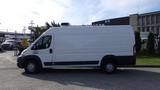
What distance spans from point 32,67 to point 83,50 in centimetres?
275

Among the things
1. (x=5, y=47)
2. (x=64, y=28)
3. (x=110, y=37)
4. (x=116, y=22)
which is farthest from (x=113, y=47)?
(x=116, y=22)

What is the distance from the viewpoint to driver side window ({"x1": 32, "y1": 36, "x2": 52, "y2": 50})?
17641 millimetres

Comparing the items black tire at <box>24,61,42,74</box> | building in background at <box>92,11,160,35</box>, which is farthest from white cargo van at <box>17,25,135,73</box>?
building in background at <box>92,11,160,35</box>

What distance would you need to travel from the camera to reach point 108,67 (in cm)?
1744

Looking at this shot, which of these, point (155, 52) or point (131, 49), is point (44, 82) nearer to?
point (131, 49)

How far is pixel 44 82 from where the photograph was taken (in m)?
13.9

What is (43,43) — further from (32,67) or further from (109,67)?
(109,67)

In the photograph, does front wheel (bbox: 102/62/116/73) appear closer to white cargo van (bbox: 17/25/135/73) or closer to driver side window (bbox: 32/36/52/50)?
white cargo van (bbox: 17/25/135/73)

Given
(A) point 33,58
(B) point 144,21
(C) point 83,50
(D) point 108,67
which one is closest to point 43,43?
(A) point 33,58

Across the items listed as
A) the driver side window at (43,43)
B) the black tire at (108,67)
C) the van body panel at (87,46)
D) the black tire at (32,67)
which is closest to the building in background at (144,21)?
the van body panel at (87,46)

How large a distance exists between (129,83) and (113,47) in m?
4.22

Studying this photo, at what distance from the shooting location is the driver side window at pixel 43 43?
17.6 metres

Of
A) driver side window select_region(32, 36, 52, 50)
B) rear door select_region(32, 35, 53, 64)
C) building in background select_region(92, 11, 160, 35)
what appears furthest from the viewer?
building in background select_region(92, 11, 160, 35)

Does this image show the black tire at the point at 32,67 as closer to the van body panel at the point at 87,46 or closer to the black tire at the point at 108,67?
the van body panel at the point at 87,46
